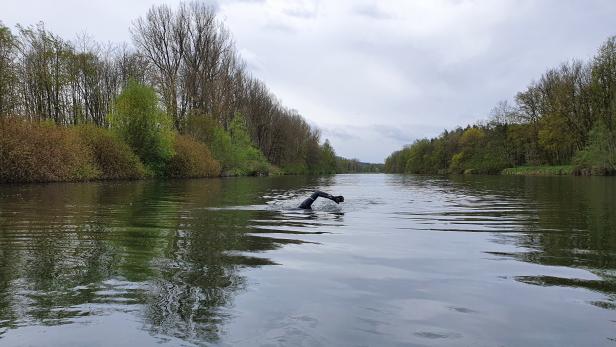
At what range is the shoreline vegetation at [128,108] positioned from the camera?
29.9 meters

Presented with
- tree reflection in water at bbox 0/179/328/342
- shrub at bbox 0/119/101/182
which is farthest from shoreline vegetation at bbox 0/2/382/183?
tree reflection in water at bbox 0/179/328/342

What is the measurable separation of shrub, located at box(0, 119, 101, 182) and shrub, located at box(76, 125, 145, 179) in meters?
2.26

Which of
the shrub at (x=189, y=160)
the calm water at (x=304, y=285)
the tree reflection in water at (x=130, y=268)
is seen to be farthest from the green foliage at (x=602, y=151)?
the tree reflection in water at (x=130, y=268)

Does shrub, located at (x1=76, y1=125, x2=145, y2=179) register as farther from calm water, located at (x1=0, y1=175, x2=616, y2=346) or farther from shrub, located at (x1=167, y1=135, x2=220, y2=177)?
calm water, located at (x1=0, y1=175, x2=616, y2=346)

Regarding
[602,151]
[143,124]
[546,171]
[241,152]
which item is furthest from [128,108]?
[546,171]

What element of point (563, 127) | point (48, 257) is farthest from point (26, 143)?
point (563, 127)

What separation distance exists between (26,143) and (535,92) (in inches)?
2721

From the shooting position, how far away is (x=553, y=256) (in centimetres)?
658

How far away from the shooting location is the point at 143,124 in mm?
41125

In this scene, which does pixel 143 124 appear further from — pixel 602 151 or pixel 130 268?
pixel 602 151

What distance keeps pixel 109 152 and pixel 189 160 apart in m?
10.9

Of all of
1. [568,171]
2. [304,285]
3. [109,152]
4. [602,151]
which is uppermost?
[602,151]

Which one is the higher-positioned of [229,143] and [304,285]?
[229,143]

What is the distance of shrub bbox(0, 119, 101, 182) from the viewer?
27047 millimetres
